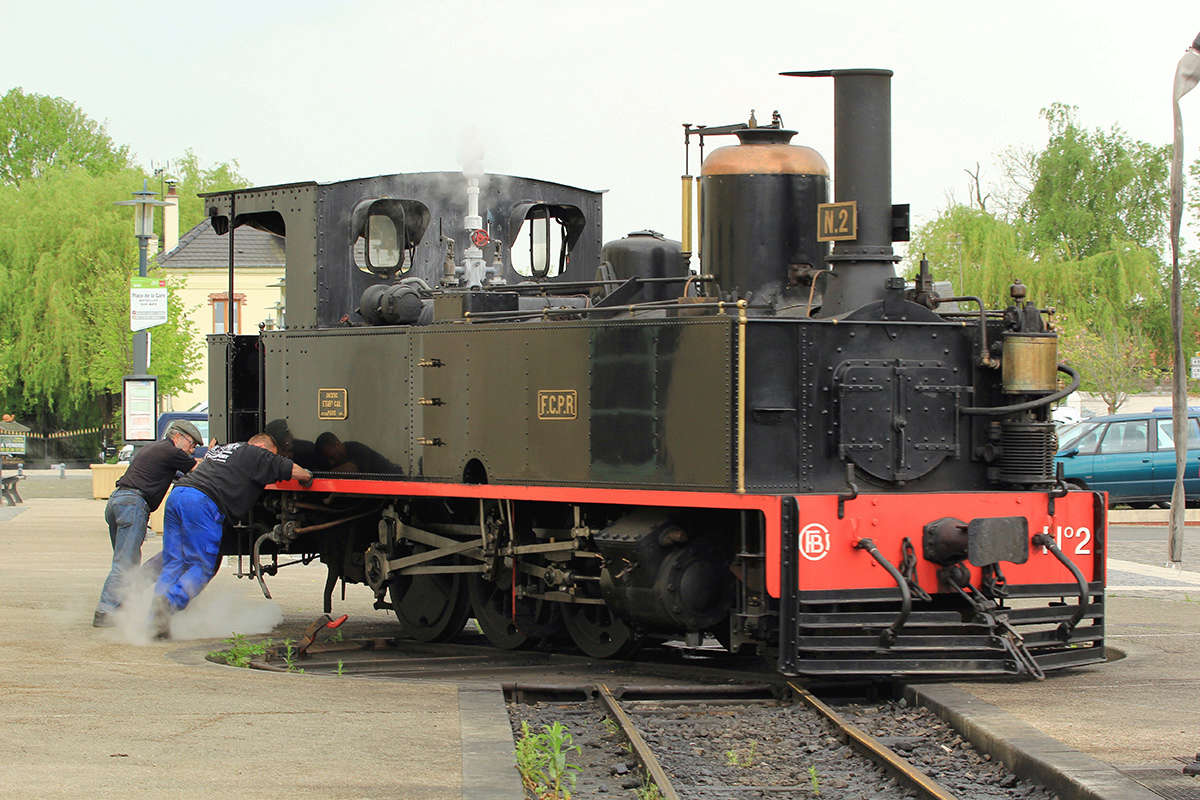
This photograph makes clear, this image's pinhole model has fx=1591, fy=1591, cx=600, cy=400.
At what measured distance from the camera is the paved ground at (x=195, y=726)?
6.10 m

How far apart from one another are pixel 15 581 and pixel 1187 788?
11284 mm

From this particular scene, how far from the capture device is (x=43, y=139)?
222 feet

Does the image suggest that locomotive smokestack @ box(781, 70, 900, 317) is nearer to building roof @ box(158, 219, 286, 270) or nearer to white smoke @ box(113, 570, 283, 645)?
white smoke @ box(113, 570, 283, 645)

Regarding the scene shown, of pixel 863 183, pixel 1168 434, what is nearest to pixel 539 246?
pixel 863 183

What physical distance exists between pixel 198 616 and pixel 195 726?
4655 mm

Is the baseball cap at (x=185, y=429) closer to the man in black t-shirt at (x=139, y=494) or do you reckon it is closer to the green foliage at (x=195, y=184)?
the man in black t-shirt at (x=139, y=494)

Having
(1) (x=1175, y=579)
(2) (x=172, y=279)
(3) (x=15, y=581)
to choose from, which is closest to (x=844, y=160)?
(1) (x=1175, y=579)

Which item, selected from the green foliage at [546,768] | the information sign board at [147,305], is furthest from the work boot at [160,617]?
the information sign board at [147,305]

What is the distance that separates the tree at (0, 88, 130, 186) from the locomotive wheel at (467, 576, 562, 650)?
60.7 m

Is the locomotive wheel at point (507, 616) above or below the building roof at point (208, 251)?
below

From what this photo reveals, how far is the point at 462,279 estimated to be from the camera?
11.3 meters

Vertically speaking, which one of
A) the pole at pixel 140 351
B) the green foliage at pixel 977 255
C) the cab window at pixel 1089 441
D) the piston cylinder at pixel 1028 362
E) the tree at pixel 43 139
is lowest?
the cab window at pixel 1089 441

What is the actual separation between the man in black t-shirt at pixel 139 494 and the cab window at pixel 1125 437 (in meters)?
15.7

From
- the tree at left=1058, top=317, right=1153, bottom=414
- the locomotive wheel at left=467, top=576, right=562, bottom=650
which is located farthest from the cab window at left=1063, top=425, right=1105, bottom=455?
the tree at left=1058, top=317, right=1153, bottom=414
